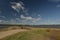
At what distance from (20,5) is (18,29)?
0.72 m

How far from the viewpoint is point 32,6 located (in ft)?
11.9

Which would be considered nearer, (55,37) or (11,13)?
(55,37)

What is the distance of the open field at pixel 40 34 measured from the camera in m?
3.18

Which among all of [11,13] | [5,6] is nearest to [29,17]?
[11,13]

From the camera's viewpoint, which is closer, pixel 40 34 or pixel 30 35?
pixel 30 35

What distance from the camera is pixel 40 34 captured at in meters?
3.39

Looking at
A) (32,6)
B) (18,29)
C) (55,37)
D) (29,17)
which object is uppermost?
(32,6)

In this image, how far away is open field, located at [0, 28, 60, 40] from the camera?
3.18m

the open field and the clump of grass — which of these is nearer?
the clump of grass

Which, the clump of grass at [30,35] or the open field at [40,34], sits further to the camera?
the open field at [40,34]

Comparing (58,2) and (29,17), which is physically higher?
(58,2)

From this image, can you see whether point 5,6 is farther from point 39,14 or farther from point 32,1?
point 39,14

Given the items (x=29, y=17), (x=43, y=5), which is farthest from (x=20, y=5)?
(x=43, y=5)

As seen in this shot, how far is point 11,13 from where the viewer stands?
3.61 m
